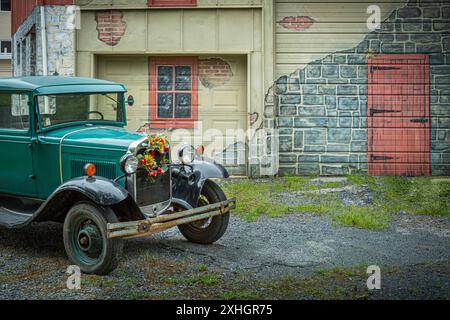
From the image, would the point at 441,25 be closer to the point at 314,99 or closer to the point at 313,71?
the point at 313,71

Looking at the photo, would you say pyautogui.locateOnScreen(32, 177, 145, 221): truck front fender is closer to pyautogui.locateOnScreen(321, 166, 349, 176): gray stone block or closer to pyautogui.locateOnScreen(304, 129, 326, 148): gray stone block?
pyautogui.locateOnScreen(304, 129, 326, 148): gray stone block

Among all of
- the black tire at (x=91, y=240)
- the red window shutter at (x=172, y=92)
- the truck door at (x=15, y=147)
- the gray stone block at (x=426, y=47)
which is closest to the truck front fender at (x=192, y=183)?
the black tire at (x=91, y=240)

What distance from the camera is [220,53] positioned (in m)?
11.8

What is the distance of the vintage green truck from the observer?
19.0 feet

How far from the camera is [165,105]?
12086 mm

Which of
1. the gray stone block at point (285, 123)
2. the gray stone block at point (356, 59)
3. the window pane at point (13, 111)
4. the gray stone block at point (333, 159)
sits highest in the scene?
the gray stone block at point (356, 59)

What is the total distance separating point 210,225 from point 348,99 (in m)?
5.70

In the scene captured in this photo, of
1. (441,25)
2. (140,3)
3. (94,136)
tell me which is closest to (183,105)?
(140,3)

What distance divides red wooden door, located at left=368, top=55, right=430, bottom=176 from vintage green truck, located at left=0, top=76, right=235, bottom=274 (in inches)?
213

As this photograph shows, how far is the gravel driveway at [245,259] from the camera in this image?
5312 mm

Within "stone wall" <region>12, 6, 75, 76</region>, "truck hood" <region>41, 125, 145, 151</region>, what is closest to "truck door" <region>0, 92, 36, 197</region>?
"truck hood" <region>41, 125, 145, 151</region>

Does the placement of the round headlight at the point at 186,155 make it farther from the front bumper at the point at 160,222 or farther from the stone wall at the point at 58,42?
the stone wall at the point at 58,42
